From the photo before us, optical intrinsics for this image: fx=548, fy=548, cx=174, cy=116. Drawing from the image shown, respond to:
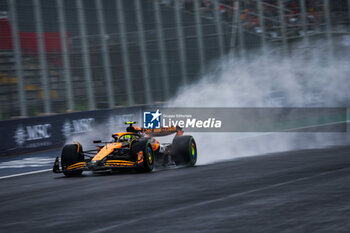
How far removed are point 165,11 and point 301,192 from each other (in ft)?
57.1

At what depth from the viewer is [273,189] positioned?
791cm

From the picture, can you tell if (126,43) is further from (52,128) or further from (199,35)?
(52,128)

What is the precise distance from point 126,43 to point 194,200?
15.6m

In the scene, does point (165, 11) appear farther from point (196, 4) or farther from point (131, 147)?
point (131, 147)

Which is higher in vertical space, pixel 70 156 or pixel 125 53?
pixel 125 53

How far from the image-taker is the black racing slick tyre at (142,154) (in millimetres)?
10648

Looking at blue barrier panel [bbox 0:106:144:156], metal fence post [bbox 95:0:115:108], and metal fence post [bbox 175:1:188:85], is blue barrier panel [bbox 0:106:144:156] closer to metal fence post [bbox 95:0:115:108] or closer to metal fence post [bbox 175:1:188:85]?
metal fence post [bbox 95:0:115:108]

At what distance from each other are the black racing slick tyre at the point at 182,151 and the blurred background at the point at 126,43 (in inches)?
289

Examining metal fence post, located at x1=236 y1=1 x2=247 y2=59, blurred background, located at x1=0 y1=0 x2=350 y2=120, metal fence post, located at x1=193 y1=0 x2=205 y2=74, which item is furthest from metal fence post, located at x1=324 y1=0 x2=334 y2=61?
metal fence post, located at x1=193 y1=0 x2=205 y2=74

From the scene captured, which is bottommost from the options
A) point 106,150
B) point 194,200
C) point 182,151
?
point 194,200

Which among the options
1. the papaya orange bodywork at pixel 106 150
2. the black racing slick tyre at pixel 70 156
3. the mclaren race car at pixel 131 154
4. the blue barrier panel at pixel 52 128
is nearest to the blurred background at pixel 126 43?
the blue barrier panel at pixel 52 128

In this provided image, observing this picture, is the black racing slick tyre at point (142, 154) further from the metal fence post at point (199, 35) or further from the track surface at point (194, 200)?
the metal fence post at point (199, 35)

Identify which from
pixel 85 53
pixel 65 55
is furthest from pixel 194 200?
pixel 85 53

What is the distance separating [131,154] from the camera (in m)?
10.8
